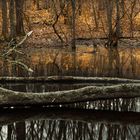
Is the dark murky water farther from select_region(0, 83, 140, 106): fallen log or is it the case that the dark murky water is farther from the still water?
select_region(0, 83, 140, 106): fallen log

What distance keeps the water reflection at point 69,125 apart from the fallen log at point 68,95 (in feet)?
0.80

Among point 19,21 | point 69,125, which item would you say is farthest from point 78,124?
point 19,21

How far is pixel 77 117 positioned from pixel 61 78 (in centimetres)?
440

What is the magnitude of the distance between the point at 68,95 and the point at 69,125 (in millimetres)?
1303

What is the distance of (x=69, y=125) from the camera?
30.1ft

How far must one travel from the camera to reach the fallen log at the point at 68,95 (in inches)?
400

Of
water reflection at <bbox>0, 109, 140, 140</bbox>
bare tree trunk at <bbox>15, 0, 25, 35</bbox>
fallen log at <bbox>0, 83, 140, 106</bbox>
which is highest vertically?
bare tree trunk at <bbox>15, 0, 25, 35</bbox>

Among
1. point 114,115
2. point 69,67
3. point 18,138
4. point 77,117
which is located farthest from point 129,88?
point 69,67

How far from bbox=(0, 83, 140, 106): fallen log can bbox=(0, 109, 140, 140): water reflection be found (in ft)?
0.80

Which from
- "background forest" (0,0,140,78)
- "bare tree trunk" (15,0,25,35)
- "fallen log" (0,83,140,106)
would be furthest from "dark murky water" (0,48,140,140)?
"bare tree trunk" (15,0,25,35)

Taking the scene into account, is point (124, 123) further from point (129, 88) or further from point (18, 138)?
point (18, 138)

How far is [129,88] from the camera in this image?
10.6m

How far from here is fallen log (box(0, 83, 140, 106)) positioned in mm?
10156

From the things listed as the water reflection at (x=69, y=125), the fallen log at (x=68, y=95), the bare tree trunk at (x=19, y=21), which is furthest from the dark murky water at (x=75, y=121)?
the bare tree trunk at (x=19, y=21)
